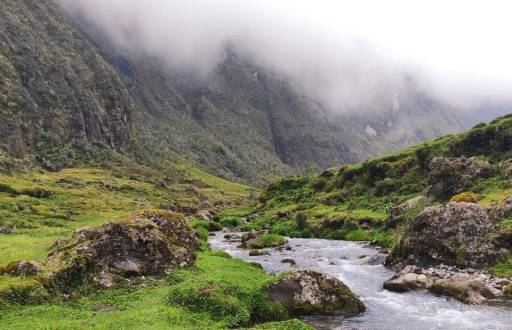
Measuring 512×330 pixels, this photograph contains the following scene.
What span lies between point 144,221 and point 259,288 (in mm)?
14487

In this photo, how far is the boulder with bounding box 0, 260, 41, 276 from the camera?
32625 mm

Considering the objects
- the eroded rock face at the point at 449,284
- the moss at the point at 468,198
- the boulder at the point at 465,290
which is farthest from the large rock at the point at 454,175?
the boulder at the point at 465,290

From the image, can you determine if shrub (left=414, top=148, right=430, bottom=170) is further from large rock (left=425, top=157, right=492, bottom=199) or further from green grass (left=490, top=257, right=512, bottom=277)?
green grass (left=490, top=257, right=512, bottom=277)

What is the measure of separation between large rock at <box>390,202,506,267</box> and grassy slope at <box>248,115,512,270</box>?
461cm

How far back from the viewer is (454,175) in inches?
3376

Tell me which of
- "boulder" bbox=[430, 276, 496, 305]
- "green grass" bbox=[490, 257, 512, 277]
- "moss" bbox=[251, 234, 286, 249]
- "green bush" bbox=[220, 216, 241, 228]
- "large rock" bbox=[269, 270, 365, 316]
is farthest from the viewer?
"green bush" bbox=[220, 216, 241, 228]

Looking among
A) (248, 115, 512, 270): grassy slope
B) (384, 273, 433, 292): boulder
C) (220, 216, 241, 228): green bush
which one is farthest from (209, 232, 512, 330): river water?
(220, 216, 241, 228): green bush

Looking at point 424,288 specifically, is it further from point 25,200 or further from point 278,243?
point 25,200

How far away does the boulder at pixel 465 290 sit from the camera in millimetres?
35722

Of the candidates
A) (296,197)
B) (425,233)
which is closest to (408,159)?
(296,197)

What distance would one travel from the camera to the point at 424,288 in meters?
→ 40.0

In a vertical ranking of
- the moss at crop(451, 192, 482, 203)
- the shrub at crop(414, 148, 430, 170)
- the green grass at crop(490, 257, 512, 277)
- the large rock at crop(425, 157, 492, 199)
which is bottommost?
the green grass at crop(490, 257, 512, 277)

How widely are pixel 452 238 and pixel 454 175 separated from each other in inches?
1601

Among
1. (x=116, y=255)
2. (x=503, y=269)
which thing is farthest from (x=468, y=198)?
(x=116, y=255)
